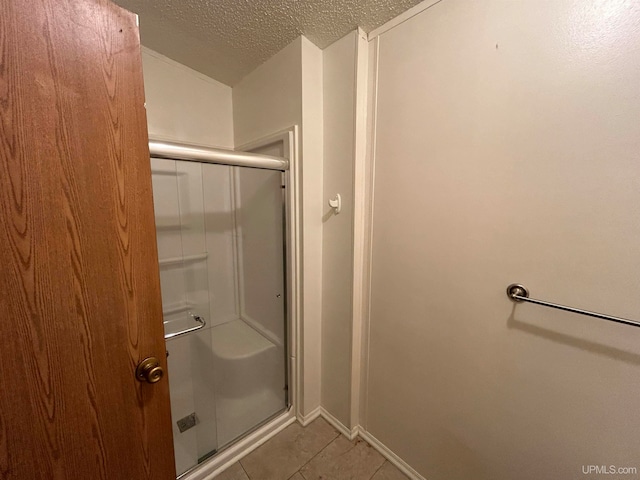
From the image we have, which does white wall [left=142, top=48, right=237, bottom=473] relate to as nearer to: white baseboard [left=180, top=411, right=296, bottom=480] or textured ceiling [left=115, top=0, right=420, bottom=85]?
white baseboard [left=180, top=411, right=296, bottom=480]

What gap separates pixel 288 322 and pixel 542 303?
3.98 ft

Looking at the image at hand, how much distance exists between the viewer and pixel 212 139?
1737 millimetres

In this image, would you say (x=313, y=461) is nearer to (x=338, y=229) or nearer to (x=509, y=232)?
(x=338, y=229)

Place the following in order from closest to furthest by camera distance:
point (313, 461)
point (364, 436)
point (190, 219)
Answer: point (313, 461) → point (364, 436) → point (190, 219)

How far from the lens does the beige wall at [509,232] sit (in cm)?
68

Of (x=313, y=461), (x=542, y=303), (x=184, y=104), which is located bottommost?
(x=313, y=461)

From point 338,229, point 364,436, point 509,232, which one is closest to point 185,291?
point 338,229

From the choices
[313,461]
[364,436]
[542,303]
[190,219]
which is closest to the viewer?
[542,303]

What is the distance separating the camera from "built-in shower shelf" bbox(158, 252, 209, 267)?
1.52 meters

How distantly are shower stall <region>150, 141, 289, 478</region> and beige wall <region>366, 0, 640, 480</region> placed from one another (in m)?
0.72

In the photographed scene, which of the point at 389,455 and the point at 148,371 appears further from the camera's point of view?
the point at 389,455

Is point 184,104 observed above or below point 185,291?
above

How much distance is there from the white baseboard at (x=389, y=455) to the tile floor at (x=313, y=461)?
0.02 meters

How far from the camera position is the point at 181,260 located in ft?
5.18
